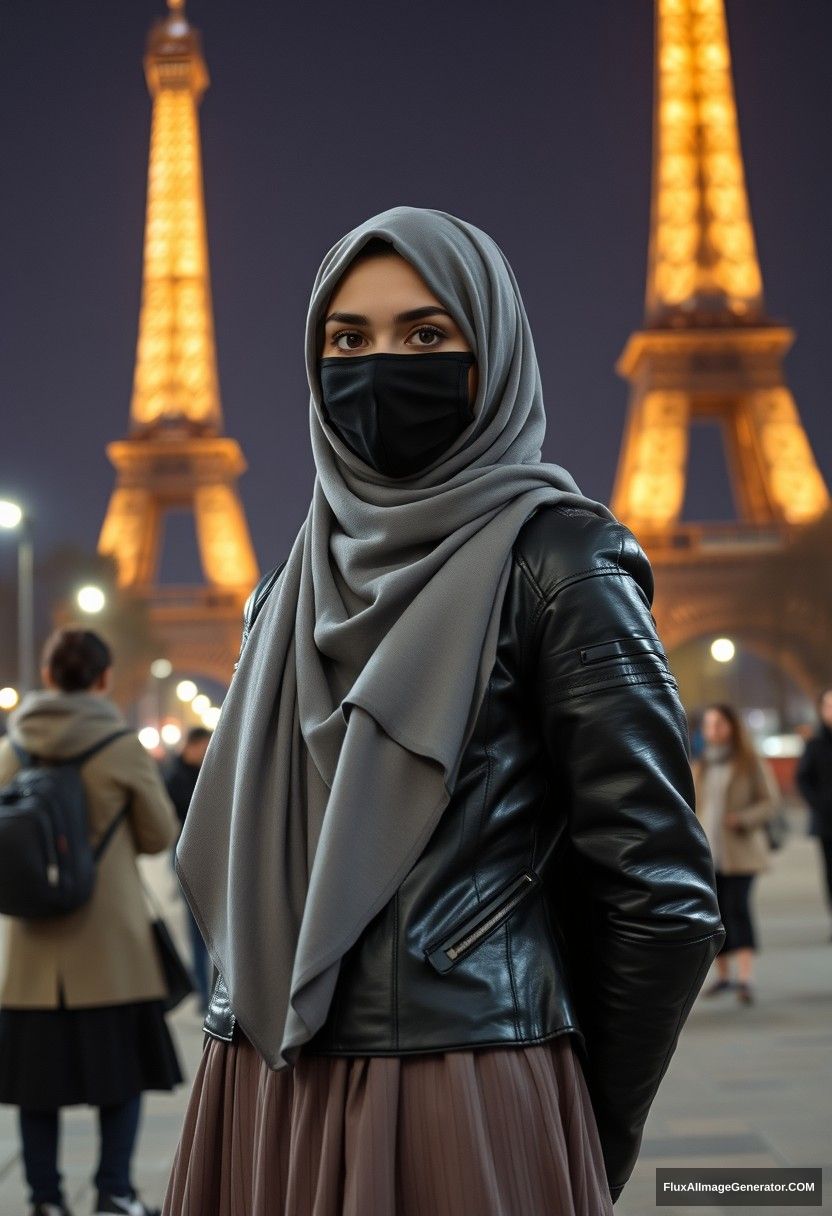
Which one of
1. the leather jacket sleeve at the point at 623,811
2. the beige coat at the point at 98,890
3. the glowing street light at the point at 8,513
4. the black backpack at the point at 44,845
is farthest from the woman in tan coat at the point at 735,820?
the glowing street light at the point at 8,513

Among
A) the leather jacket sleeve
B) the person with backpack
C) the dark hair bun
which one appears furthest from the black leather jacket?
the dark hair bun

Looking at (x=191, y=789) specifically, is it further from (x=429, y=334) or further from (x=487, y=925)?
(x=487, y=925)

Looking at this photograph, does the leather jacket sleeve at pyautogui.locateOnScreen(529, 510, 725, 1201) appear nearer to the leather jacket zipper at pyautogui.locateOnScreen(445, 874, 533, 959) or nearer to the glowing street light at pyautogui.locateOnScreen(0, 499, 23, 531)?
the leather jacket zipper at pyautogui.locateOnScreen(445, 874, 533, 959)

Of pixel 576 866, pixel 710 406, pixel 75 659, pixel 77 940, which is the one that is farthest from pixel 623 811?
pixel 710 406

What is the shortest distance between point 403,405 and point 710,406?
46.0 metres

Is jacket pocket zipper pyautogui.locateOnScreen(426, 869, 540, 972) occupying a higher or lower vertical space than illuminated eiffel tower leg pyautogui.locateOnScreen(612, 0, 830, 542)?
lower

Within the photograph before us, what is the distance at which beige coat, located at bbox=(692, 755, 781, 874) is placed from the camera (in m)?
8.44

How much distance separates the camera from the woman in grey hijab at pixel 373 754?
1681 millimetres

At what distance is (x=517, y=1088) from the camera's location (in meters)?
1.69

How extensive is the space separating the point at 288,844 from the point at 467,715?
10.8 inches

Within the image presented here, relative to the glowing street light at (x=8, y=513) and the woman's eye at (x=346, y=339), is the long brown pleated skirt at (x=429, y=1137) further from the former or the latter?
the glowing street light at (x=8, y=513)

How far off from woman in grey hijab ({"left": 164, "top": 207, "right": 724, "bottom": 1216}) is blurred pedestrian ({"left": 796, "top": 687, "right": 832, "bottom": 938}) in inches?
332

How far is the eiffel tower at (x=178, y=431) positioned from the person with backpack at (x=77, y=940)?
39.9m

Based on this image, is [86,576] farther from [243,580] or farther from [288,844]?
[288,844]
